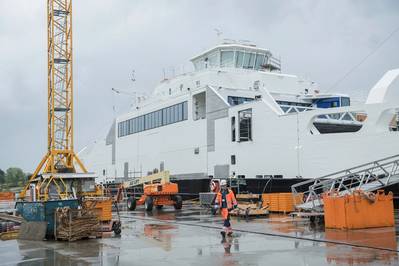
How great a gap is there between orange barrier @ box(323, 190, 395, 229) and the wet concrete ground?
47cm

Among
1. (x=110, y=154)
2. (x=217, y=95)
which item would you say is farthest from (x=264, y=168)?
(x=110, y=154)

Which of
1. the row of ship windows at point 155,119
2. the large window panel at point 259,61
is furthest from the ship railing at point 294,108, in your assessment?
the large window panel at point 259,61

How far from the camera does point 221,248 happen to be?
1114 cm

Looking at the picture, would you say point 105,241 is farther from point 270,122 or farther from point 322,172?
point 270,122

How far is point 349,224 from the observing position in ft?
45.3

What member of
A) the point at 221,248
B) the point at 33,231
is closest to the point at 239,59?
the point at 33,231

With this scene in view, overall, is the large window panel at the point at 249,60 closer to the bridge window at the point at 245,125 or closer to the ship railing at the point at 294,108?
the ship railing at the point at 294,108

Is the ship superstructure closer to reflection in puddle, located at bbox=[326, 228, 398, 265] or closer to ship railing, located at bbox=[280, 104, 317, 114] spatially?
ship railing, located at bbox=[280, 104, 317, 114]

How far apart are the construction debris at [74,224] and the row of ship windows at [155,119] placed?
22.4 m

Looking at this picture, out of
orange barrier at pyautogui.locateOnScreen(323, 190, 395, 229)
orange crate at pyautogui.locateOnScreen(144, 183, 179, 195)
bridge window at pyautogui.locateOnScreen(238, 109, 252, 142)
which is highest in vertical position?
bridge window at pyautogui.locateOnScreen(238, 109, 252, 142)

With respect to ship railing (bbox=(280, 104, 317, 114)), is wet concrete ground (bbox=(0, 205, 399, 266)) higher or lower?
lower

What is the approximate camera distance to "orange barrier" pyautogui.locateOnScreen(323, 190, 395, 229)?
45.5 feet

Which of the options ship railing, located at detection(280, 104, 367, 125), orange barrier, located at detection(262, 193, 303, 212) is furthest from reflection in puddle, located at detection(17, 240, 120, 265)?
ship railing, located at detection(280, 104, 367, 125)

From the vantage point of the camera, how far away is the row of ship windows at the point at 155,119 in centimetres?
3609
